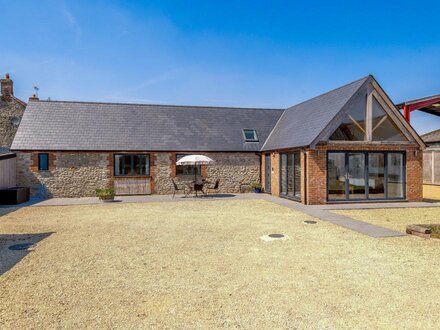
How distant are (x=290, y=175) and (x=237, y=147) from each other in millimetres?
5099

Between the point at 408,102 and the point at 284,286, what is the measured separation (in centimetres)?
1560

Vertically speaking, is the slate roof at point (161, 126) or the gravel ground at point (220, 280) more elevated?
the slate roof at point (161, 126)

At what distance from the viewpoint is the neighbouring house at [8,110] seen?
1054 inches

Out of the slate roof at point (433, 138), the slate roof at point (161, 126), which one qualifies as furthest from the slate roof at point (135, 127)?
the slate roof at point (433, 138)

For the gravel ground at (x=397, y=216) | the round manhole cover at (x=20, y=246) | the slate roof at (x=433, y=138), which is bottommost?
the round manhole cover at (x=20, y=246)

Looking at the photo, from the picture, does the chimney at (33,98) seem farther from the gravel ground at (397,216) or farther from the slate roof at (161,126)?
the gravel ground at (397,216)

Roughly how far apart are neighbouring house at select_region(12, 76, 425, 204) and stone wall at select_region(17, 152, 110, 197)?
0.05 m

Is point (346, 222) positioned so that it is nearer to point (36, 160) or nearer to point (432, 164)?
point (432, 164)

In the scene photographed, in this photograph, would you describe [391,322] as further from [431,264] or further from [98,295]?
[98,295]

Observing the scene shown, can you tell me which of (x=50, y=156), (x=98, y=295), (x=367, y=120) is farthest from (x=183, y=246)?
(x=50, y=156)

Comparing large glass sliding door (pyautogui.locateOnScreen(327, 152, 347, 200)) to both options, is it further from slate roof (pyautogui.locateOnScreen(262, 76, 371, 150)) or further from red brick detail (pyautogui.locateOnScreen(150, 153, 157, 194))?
red brick detail (pyautogui.locateOnScreen(150, 153, 157, 194))

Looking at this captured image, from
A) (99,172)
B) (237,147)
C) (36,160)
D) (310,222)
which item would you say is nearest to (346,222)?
(310,222)

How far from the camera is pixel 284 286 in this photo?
526cm

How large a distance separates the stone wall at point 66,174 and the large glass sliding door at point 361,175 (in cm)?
1270
